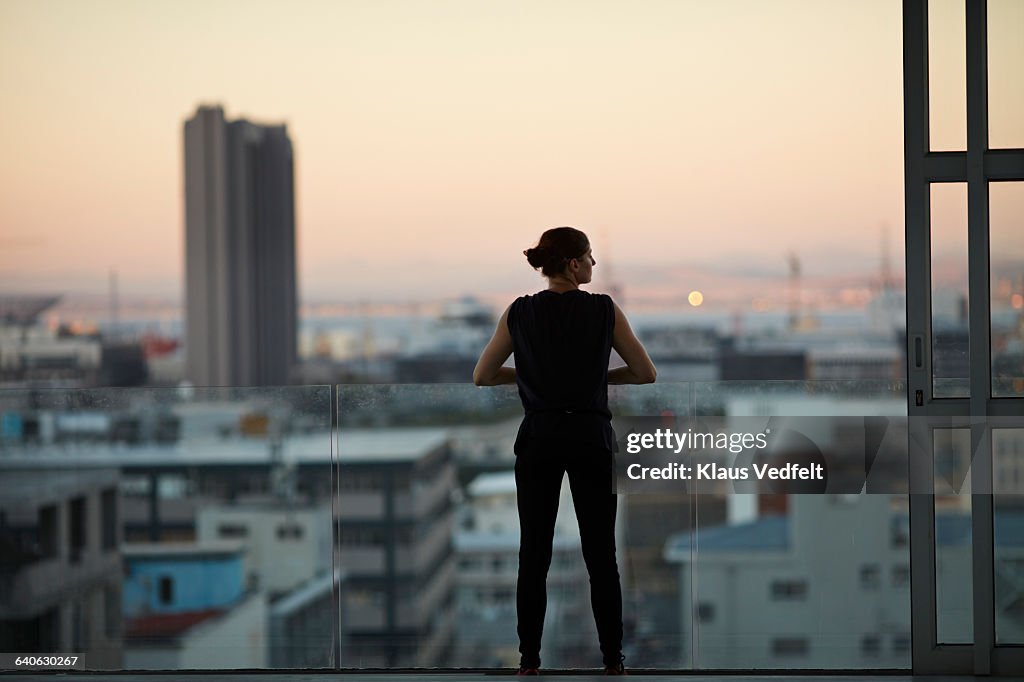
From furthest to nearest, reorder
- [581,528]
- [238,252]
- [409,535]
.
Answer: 1. [238,252]
2. [409,535]
3. [581,528]

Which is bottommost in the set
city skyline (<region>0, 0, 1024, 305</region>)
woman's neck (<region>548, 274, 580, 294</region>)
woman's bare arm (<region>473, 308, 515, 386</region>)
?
woman's bare arm (<region>473, 308, 515, 386</region>)

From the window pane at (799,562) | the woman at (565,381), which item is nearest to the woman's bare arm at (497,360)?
the woman at (565,381)

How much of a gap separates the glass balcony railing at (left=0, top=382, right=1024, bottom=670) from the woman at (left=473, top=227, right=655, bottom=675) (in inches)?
10.9

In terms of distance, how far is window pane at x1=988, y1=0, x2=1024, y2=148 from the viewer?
335cm

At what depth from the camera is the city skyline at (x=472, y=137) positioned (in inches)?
563

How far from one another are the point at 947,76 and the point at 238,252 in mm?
18400

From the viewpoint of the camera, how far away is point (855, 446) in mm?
3346

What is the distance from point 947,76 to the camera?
11.0 ft

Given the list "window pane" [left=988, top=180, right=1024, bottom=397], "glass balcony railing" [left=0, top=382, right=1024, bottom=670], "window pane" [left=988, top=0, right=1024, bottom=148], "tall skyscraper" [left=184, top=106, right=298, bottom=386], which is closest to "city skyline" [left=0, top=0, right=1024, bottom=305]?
"tall skyscraper" [left=184, top=106, right=298, bottom=386]

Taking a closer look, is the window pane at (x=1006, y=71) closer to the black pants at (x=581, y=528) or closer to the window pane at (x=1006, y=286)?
the window pane at (x=1006, y=286)

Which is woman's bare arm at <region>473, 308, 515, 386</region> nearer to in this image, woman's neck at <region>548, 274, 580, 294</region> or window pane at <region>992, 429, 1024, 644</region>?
woman's neck at <region>548, 274, 580, 294</region>

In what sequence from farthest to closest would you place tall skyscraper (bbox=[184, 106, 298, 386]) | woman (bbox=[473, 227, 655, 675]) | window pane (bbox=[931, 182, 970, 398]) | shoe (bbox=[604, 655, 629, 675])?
tall skyscraper (bbox=[184, 106, 298, 386]) < window pane (bbox=[931, 182, 970, 398]) < shoe (bbox=[604, 655, 629, 675]) < woman (bbox=[473, 227, 655, 675])

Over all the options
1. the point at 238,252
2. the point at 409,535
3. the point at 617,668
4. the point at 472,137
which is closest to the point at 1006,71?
the point at 617,668

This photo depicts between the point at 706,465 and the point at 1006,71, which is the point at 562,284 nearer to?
the point at 706,465
